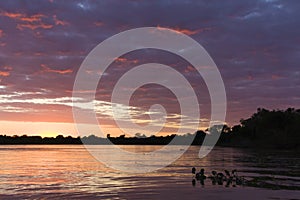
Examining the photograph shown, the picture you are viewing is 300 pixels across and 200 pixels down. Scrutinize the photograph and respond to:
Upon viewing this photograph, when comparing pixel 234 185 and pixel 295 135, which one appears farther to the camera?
pixel 295 135

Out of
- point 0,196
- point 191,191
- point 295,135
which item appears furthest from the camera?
point 295,135

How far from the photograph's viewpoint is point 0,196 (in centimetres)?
3566

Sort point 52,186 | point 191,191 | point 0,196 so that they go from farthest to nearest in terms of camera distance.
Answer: point 52,186
point 191,191
point 0,196

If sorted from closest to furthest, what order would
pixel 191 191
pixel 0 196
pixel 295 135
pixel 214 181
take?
1. pixel 0 196
2. pixel 191 191
3. pixel 214 181
4. pixel 295 135

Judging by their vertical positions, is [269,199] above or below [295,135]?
below

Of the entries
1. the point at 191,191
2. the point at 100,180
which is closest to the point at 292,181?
the point at 191,191

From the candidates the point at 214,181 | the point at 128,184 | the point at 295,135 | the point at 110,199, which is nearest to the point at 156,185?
the point at 128,184

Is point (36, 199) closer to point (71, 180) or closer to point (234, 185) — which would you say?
point (71, 180)

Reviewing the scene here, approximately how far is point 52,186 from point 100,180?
7.62 m

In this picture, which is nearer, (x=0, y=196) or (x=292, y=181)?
(x=0, y=196)

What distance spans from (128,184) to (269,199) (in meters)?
16.3

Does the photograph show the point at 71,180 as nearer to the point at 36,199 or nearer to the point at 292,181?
the point at 36,199

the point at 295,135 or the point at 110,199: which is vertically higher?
the point at 295,135

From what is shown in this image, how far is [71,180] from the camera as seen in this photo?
160 feet
